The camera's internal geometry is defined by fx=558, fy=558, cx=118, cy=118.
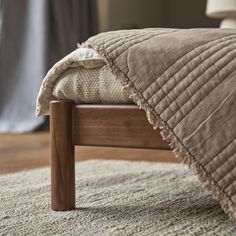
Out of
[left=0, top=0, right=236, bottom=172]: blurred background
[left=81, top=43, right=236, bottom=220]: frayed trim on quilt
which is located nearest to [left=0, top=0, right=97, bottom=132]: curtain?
[left=0, top=0, right=236, bottom=172]: blurred background

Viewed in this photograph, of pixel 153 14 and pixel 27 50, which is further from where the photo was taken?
pixel 153 14

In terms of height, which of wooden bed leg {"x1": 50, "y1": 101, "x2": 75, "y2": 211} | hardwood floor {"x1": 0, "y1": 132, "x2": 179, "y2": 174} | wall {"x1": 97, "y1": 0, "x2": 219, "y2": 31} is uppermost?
wooden bed leg {"x1": 50, "y1": 101, "x2": 75, "y2": 211}

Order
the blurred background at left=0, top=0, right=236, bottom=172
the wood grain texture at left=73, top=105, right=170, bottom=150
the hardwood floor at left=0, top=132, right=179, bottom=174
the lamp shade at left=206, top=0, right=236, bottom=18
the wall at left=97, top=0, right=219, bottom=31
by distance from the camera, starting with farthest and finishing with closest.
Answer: the wall at left=97, top=0, right=219, bottom=31, the blurred background at left=0, top=0, right=236, bottom=172, the lamp shade at left=206, top=0, right=236, bottom=18, the hardwood floor at left=0, top=132, right=179, bottom=174, the wood grain texture at left=73, top=105, right=170, bottom=150

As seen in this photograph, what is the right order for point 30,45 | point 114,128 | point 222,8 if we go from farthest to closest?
point 30,45, point 222,8, point 114,128

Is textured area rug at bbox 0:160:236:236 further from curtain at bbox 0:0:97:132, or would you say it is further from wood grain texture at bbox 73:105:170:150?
curtain at bbox 0:0:97:132

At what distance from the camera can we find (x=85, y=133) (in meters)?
1.16

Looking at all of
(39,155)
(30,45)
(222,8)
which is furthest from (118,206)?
(30,45)

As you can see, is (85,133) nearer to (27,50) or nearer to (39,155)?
(39,155)

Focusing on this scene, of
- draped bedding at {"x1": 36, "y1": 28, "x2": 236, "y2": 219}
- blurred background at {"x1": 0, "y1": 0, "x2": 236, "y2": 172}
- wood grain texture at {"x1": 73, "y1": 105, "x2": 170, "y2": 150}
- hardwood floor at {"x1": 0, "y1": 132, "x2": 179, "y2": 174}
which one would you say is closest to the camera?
draped bedding at {"x1": 36, "y1": 28, "x2": 236, "y2": 219}

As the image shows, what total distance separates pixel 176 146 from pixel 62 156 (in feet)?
0.92

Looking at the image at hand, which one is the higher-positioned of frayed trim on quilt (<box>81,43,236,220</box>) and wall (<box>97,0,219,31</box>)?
frayed trim on quilt (<box>81,43,236,220</box>)

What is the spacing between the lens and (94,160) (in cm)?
199

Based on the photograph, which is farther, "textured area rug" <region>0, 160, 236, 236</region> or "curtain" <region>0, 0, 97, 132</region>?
"curtain" <region>0, 0, 97, 132</region>

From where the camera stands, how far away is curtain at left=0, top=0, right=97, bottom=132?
10.4ft
